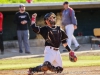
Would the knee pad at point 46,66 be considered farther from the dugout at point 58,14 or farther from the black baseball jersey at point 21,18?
the dugout at point 58,14

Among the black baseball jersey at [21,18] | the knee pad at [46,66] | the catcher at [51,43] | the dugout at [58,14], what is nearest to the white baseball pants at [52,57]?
the catcher at [51,43]

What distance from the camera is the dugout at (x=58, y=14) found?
17031 mm

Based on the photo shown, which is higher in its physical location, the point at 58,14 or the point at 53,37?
the point at 53,37

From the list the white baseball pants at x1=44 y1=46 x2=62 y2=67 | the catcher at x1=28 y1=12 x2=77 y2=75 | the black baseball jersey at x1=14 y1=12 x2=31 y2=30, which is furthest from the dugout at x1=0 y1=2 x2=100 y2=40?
the white baseball pants at x1=44 y1=46 x2=62 y2=67

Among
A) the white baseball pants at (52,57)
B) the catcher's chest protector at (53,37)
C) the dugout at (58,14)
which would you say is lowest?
the dugout at (58,14)

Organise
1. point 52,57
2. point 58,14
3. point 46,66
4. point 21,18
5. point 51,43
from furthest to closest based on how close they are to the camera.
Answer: point 58,14 → point 21,18 → point 51,43 → point 52,57 → point 46,66

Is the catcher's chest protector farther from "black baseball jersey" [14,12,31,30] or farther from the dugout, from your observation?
the dugout

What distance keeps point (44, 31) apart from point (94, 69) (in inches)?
89.3

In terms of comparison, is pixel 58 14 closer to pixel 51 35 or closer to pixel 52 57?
pixel 51 35

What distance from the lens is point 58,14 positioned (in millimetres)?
18609

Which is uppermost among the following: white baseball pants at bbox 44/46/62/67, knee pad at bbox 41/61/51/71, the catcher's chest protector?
the catcher's chest protector

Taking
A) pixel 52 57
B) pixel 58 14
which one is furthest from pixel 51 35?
pixel 58 14

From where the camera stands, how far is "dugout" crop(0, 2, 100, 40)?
17031 mm

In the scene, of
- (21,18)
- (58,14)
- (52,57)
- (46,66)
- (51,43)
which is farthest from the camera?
(58,14)
